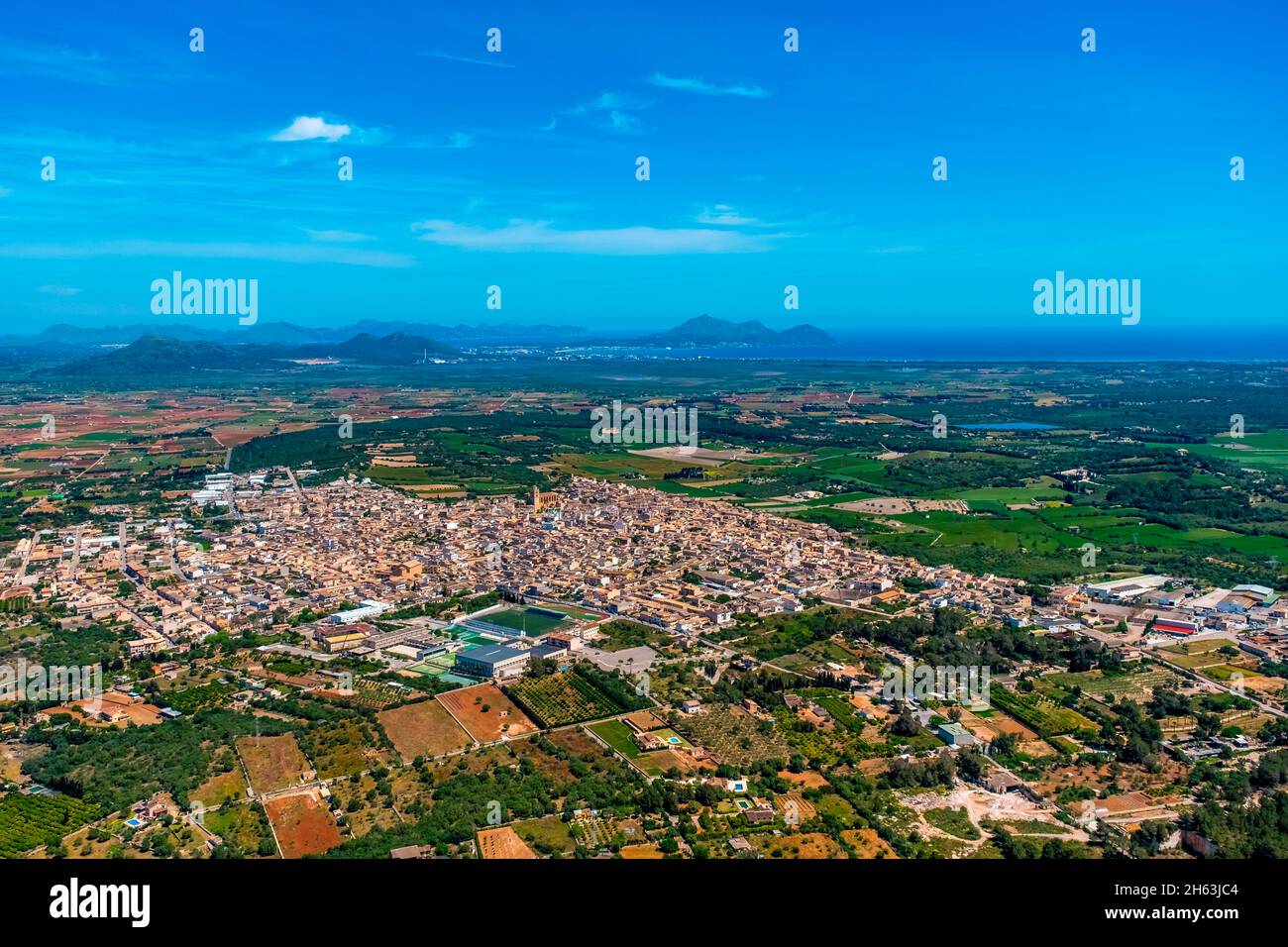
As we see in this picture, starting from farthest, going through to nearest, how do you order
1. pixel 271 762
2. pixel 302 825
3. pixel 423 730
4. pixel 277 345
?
1. pixel 277 345
2. pixel 423 730
3. pixel 271 762
4. pixel 302 825

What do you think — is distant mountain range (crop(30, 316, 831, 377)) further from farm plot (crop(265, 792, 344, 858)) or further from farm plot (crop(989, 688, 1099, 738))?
farm plot (crop(989, 688, 1099, 738))

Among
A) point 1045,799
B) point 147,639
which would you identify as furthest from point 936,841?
point 147,639

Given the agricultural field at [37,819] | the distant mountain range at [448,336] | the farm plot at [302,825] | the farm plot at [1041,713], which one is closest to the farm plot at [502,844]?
the farm plot at [302,825]

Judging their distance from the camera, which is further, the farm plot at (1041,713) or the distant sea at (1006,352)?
the distant sea at (1006,352)

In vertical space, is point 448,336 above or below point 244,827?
above

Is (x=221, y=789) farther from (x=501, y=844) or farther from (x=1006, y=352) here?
(x=1006, y=352)

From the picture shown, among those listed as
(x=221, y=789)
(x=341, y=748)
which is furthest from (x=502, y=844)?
(x=221, y=789)

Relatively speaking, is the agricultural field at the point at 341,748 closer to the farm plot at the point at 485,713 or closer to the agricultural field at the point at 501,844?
the farm plot at the point at 485,713
